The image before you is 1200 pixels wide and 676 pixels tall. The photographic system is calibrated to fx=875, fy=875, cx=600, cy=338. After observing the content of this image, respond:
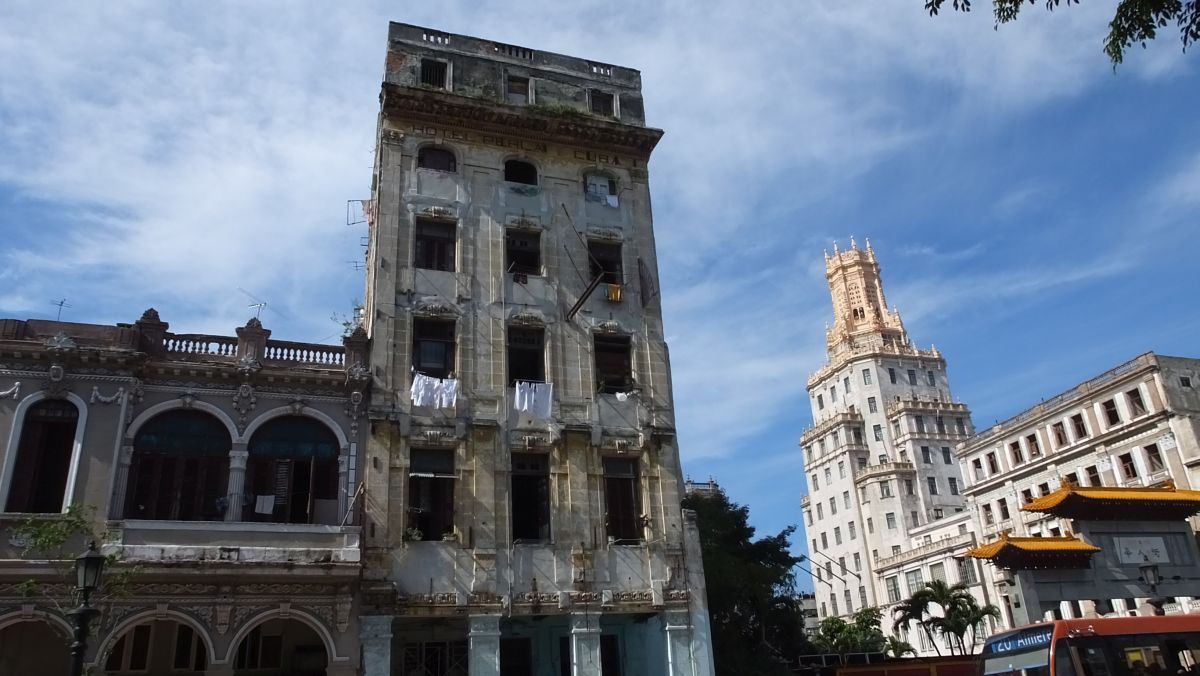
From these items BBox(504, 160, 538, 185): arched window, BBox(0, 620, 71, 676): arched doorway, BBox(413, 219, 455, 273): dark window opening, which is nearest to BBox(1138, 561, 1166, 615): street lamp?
BBox(504, 160, 538, 185): arched window

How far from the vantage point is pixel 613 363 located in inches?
1141

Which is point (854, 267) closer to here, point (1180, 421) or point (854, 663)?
point (1180, 421)

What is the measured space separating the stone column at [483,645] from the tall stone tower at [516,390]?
1.5 inches

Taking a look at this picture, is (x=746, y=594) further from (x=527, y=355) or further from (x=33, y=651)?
(x=33, y=651)

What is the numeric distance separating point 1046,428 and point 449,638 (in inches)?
2267

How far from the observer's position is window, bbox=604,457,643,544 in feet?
87.2

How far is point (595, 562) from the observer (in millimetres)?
25641

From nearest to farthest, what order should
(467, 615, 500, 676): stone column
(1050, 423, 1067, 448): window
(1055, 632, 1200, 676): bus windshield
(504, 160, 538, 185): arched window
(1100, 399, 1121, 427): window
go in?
(1055, 632, 1200, 676): bus windshield, (467, 615, 500, 676): stone column, (504, 160, 538, 185): arched window, (1100, 399, 1121, 427): window, (1050, 423, 1067, 448): window

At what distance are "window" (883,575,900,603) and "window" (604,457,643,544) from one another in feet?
229

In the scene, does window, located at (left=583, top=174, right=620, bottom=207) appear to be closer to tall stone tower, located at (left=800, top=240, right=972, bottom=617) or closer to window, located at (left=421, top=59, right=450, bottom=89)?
window, located at (left=421, top=59, right=450, bottom=89)

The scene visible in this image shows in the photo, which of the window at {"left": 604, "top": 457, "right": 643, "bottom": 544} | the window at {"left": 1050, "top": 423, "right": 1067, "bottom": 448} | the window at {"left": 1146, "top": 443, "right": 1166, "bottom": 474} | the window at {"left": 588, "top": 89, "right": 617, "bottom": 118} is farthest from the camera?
the window at {"left": 1050, "top": 423, "right": 1067, "bottom": 448}

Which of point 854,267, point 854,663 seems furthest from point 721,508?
point 854,267

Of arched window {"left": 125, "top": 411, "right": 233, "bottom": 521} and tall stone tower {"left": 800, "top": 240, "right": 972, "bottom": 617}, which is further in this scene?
tall stone tower {"left": 800, "top": 240, "right": 972, "bottom": 617}

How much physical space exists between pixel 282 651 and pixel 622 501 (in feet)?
34.9
